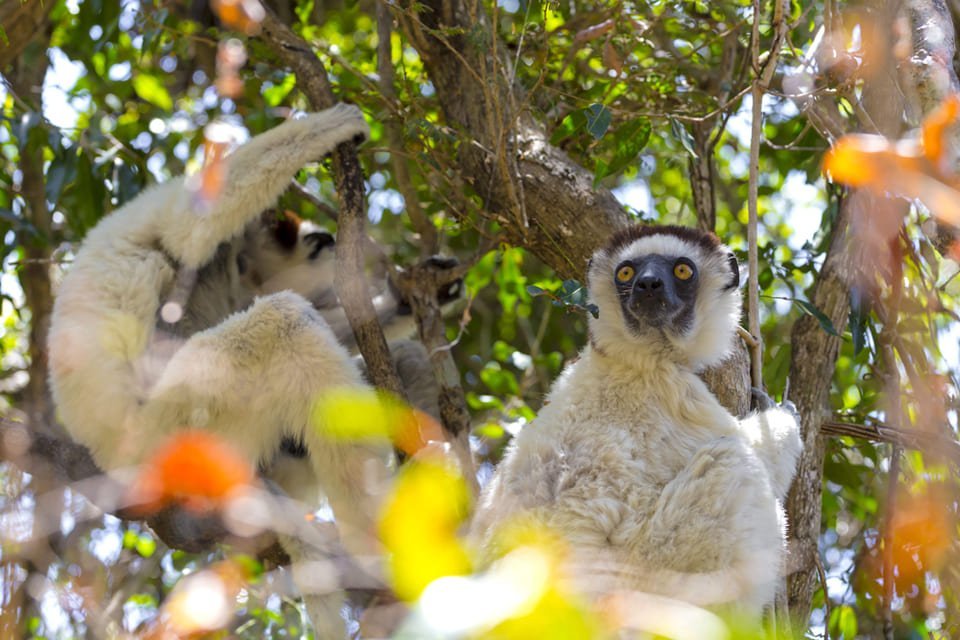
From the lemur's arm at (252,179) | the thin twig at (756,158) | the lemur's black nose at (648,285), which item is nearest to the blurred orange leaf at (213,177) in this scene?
the lemur's arm at (252,179)

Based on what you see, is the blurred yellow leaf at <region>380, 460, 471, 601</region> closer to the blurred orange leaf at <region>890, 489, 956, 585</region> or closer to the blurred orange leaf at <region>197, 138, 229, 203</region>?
the blurred orange leaf at <region>890, 489, 956, 585</region>

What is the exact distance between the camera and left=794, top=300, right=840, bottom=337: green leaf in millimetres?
4316

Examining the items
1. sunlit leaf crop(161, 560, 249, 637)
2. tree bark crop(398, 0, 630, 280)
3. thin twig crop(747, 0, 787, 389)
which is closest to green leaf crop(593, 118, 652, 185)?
tree bark crop(398, 0, 630, 280)

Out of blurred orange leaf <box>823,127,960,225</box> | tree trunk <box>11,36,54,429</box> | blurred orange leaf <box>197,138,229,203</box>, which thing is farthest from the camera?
tree trunk <box>11,36,54,429</box>

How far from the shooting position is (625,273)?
4.35 m

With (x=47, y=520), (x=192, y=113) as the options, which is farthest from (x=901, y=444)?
(x=192, y=113)

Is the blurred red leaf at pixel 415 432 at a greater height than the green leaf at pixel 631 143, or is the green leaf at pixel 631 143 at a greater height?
the green leaf at pixel 631 143

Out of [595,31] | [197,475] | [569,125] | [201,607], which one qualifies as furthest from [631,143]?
[201,607]

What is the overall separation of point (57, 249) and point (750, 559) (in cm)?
523

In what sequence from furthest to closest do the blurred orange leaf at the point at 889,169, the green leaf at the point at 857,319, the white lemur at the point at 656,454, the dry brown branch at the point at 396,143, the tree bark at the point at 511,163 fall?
the dry brown branch at the point at 396,143 → the tree bark at the point at 511,163 → the green leaf at the point at 857,319 → the white lemur at the point at 656,454 → the blurred orange leaf at the point at 889,169

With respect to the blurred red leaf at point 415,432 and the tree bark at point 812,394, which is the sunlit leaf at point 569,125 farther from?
the blurred red leaf at point 415,432

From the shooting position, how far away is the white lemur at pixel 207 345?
479 cm

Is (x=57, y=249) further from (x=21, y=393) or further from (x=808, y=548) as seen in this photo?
(x=808, y=548)

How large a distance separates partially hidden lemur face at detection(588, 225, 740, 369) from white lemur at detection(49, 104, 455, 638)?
133 cm
